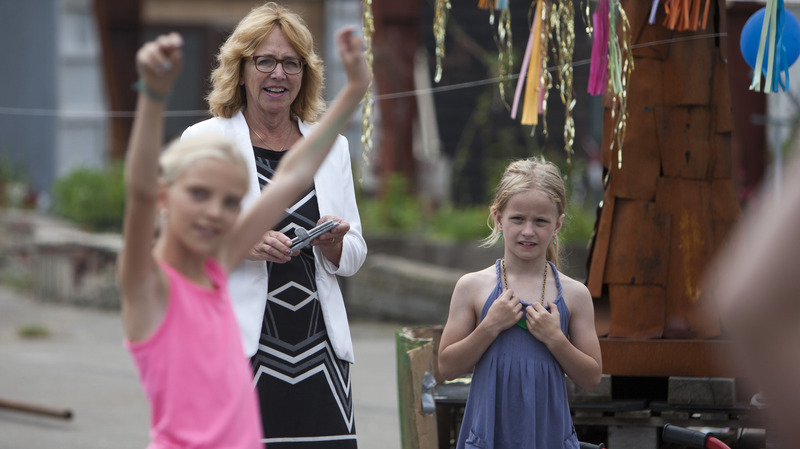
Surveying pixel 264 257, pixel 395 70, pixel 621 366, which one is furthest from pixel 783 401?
pixel 395 70

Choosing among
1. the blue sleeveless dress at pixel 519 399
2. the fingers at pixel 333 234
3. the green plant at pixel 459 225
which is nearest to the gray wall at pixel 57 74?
the green plant at pixel 459 225

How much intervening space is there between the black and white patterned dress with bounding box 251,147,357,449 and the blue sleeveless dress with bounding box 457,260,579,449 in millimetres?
393

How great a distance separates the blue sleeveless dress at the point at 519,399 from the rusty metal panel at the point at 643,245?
→ 3.11 feet

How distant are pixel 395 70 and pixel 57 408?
5290mm

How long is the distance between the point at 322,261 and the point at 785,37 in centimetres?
185

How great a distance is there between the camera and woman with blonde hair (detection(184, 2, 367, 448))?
296cm

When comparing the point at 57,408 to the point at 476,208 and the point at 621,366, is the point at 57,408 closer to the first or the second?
the point at 621,366

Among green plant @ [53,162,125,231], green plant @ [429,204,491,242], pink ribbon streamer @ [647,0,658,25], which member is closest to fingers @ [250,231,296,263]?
pink ribbon streamer @ [647,0,658,25]

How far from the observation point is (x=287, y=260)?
292cm

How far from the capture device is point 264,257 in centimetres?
290

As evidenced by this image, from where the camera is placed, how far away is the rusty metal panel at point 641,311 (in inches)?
147

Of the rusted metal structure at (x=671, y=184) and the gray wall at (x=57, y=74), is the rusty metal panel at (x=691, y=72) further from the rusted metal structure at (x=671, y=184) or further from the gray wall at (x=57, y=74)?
the gray wall at (x=57, y=74)

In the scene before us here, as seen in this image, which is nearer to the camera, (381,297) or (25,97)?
(381,297)

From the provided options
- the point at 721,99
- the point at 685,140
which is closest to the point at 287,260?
the point at 685,140
